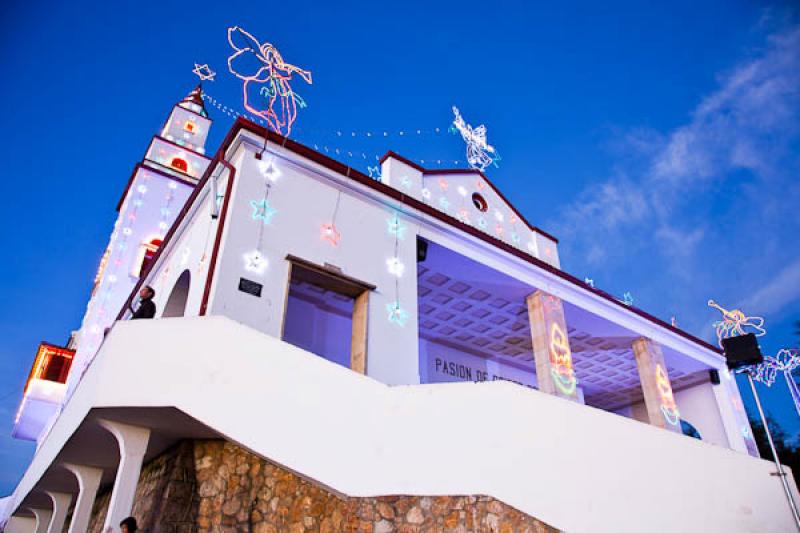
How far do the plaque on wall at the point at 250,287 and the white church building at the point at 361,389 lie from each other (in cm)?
3

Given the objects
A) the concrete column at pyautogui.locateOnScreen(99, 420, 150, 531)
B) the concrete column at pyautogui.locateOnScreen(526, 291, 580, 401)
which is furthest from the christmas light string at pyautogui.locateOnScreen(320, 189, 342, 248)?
the concrete column at pyautogui.locateOnScreen(526, 291, 580, 401)

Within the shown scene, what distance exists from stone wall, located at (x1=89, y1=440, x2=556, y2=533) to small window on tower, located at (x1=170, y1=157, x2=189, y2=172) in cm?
1370

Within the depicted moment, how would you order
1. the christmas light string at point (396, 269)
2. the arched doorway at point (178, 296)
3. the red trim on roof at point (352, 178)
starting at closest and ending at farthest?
the red trim on roof at point (352, 178)
the christmas light string at point (396, 269)
the arched doorway at point (178, 296)

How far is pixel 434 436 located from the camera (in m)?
4.41

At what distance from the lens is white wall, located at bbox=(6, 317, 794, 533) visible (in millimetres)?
4238

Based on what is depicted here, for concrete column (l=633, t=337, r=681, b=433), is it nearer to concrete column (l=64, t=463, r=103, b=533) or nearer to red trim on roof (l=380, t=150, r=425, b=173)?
red trim on roof (l=380, t=150, r=425, b=173)

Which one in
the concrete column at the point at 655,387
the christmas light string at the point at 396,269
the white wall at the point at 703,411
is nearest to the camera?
the christmas light string at the point at 396,269

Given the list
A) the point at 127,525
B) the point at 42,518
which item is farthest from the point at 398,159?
the point at 42,518

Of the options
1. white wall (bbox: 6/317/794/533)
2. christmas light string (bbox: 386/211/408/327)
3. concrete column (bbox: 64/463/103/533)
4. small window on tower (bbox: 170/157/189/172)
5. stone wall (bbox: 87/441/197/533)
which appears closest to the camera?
white wall (bbox: 6/317/794/533)

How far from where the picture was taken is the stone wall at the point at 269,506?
4285 mm

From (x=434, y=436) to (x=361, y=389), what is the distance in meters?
0.76

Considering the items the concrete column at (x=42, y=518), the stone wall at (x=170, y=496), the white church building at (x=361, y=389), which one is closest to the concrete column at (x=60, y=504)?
the white church building at (x=361, y=389)

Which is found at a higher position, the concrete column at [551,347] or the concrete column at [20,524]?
the concrete column at [551,347]

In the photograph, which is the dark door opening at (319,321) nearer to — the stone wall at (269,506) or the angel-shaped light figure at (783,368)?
the stone wall at (269,506)
